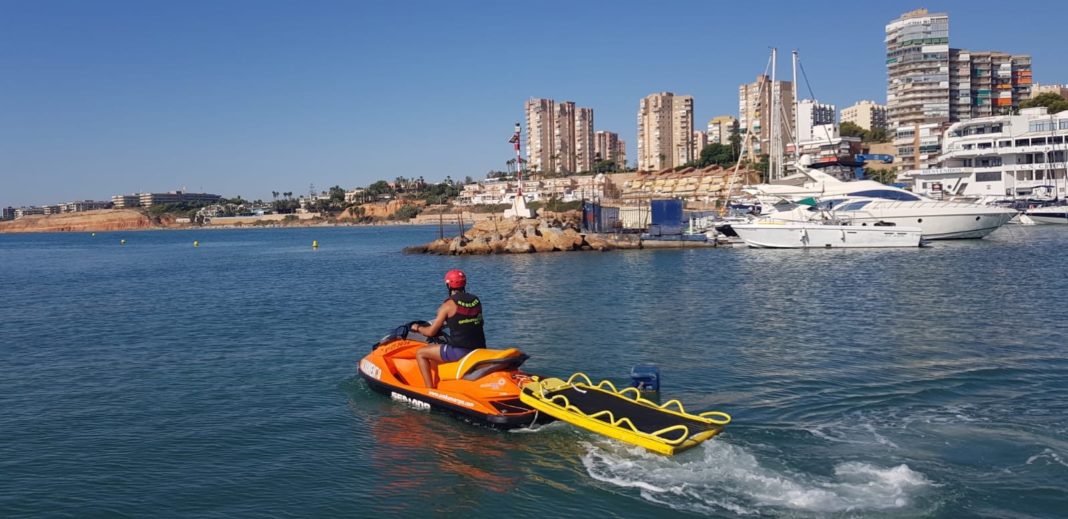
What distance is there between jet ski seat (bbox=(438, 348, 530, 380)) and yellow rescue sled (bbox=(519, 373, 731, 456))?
0.48 meters

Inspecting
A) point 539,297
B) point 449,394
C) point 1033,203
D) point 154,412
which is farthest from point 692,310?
point 1033,203

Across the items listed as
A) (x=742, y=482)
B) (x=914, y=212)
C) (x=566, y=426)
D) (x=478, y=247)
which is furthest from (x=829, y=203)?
(x=742, y=482)

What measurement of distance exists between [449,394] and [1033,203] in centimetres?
8028

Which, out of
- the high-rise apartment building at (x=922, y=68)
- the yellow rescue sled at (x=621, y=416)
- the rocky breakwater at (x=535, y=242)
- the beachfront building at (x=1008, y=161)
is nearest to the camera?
the yellow rescue sled at (x=621, y=416)

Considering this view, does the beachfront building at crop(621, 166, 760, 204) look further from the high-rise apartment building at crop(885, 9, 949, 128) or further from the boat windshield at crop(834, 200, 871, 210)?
the boat windshield at crop(834, 200, 871, 210)

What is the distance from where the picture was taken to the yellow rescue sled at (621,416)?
9.77 meters

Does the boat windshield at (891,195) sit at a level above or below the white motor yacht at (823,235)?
above

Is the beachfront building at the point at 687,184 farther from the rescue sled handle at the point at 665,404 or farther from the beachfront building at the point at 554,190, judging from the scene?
the rescue sled handle at the point at 665,404

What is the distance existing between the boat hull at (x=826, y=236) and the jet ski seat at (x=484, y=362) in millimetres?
42243

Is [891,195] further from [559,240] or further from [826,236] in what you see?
[559,240]

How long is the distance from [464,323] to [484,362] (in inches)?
29.4

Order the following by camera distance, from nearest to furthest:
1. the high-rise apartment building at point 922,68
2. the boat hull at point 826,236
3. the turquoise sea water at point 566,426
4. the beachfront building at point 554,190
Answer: the turquoise sea water at point 566,426 → the boat hull at point 826,236 → the high-rise apartment building at point 922,68 → the beachfront building at point 554,190

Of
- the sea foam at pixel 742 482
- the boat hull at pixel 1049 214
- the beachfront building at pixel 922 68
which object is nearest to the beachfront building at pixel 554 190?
the beachfront building at pixel 922 68

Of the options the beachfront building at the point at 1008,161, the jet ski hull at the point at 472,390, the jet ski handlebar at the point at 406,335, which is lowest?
the jet ski hull at the point at 472,390
